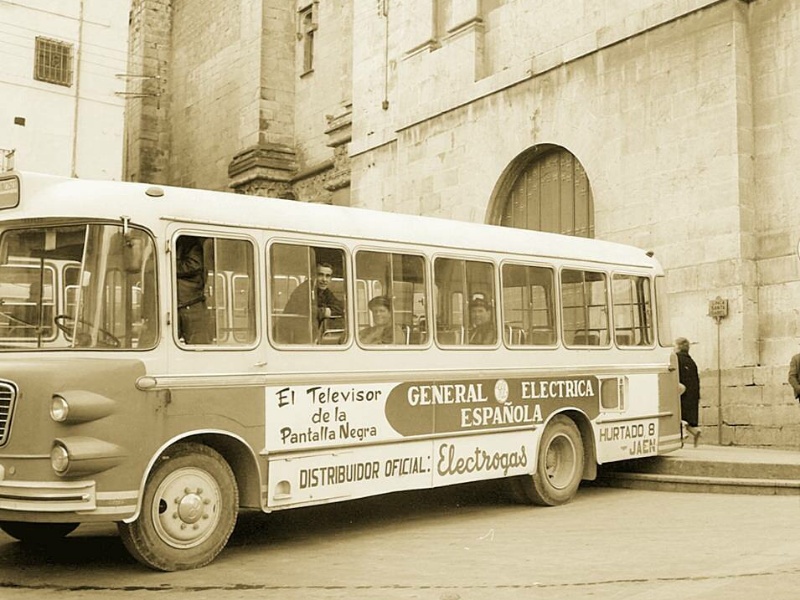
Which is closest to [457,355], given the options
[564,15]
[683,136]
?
[683,136]

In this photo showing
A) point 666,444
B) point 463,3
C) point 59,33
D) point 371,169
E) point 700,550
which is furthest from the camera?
point 59,33

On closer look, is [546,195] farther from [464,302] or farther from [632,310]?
[464,302]

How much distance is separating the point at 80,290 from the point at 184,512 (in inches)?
65.1

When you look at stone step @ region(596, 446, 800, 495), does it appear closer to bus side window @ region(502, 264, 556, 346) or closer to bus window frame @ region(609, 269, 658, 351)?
bus window frame @ region(609, 269, 658, 351)

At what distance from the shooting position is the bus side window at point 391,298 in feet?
27.4

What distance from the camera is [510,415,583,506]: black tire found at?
998 cm

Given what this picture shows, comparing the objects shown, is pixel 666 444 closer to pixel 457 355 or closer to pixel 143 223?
pixel 457 355

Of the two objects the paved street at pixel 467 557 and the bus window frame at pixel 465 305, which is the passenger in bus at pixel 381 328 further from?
the paved street at pixel 467 557

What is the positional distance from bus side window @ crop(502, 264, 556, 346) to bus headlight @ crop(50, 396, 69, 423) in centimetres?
441

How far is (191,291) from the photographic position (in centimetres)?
715

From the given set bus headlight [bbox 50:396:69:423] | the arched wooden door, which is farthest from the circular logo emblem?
the arched wooden door

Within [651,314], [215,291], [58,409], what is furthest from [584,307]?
[58,409]

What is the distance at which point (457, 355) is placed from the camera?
9141 mm

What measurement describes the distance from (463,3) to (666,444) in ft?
36.6
